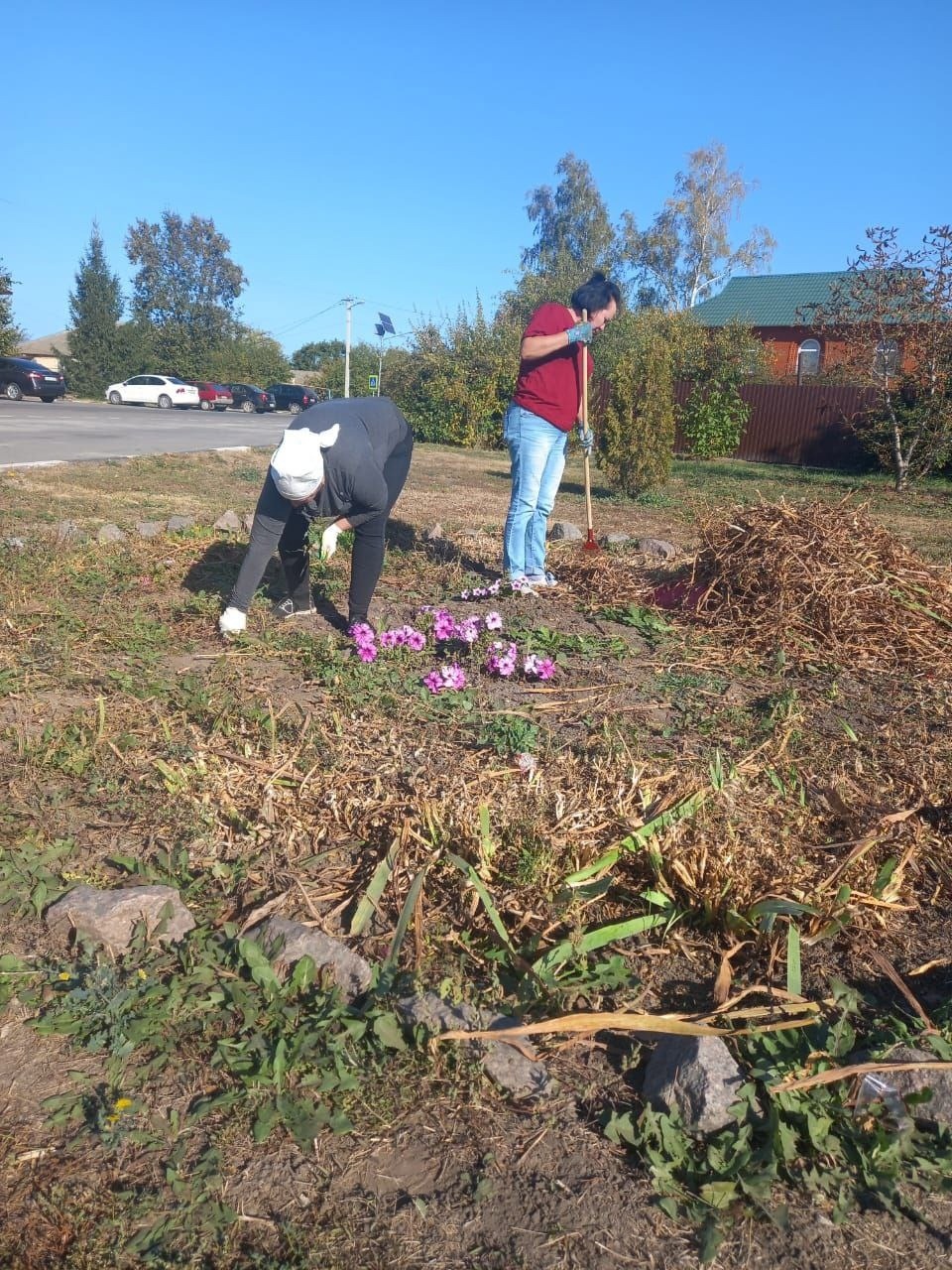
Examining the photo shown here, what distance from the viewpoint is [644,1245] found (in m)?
1.61

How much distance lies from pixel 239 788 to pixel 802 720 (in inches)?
80.1

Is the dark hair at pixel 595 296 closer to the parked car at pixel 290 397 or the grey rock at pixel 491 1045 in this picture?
the grey rock at pixel 491 1045

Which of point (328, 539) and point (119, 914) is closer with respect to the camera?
point (119, 914)

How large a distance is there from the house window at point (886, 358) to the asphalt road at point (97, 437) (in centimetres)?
1059

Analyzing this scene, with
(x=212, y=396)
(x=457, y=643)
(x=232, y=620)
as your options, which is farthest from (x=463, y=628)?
(x=212, y=396)

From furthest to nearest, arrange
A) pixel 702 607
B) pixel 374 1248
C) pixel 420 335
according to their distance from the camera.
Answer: pixel 420 335
pixel 702 607
pixel 374 1248

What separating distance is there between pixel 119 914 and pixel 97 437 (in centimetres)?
1649

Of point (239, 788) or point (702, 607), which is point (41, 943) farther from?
point (702, 607)

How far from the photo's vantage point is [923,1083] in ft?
6.14

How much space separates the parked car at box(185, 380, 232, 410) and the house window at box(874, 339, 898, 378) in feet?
100

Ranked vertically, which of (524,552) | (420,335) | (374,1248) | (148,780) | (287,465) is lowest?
(374,1248)

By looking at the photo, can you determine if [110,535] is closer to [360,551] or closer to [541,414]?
[360,551]

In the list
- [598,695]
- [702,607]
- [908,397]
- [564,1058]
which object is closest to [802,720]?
[598,695]

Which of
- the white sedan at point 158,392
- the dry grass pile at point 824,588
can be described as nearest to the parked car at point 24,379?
the white sedan at point 158,392
